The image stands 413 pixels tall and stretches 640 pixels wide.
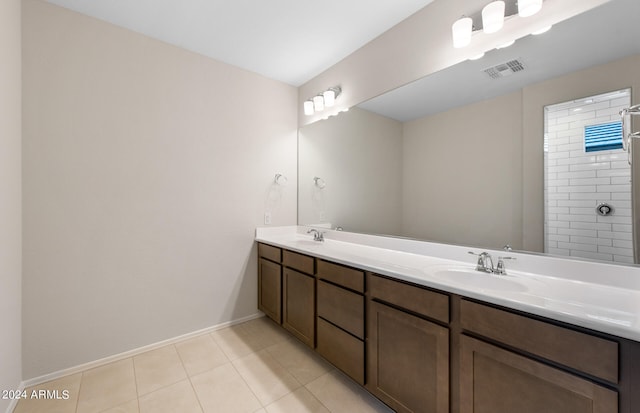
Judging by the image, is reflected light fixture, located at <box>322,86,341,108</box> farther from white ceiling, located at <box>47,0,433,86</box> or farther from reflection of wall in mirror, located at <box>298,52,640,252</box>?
reflection of wall in mirror, located at <box>298,52,640,252</box>

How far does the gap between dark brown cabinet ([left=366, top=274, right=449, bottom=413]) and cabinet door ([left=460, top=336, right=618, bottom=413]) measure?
10cm

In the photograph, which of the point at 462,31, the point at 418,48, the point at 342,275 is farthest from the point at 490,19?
the point at 342,275

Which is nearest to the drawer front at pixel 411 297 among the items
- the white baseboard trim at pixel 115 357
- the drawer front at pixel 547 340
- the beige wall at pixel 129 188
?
the drawer front at pixel 547 340

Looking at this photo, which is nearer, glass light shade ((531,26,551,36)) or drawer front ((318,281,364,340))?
glass light shade ((531,26,551,36))

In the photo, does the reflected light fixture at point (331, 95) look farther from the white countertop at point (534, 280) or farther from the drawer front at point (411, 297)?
the drawer front at point (411, 297)

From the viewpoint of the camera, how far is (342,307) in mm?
1696

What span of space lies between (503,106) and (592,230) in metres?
0.76

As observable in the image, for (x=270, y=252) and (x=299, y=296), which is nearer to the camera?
(x=299, y=296)

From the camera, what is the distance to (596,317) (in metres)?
0.82

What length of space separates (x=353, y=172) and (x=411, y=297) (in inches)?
54.1

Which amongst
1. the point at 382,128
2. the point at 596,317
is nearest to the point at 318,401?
the point at 596,317

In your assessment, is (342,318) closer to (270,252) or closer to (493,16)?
(270,252)

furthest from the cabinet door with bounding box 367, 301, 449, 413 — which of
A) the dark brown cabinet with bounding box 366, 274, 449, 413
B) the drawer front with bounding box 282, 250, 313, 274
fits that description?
the drawer front with bounding box 282, 250, 313, 274

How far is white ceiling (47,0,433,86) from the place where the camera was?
181 centimetres
